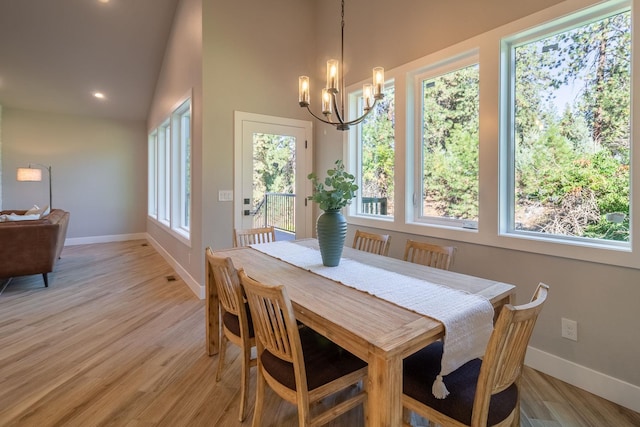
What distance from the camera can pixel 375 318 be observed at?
4.22 feet

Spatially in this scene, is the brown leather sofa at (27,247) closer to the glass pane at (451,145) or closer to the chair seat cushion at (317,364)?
the chair seat cushion at (317,364)

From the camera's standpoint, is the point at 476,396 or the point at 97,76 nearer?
the point at 476,396

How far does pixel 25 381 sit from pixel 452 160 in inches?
141

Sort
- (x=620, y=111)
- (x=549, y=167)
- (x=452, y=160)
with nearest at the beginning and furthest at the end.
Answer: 1. (x=620, y=111)
2. (x=549, y=167)
3. (x=452, y=160)

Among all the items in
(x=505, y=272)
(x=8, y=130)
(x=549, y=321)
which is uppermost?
(x=8, y=130)

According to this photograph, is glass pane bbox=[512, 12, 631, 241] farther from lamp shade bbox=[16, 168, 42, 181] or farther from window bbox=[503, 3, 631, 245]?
lamp shade bbox=[16, 168, 42, 181]

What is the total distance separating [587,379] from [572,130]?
5.30ft

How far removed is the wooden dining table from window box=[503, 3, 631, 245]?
99cm

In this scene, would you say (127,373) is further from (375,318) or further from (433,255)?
(433,255)

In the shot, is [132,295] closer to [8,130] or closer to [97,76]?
[97,76]

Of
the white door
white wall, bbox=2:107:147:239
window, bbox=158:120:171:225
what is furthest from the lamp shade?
the white door

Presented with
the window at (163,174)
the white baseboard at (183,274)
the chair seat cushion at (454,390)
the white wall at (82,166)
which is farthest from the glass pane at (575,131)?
the white wall at (82,166)

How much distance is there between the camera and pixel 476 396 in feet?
3.72

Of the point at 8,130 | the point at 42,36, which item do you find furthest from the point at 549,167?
the point at 8,130
